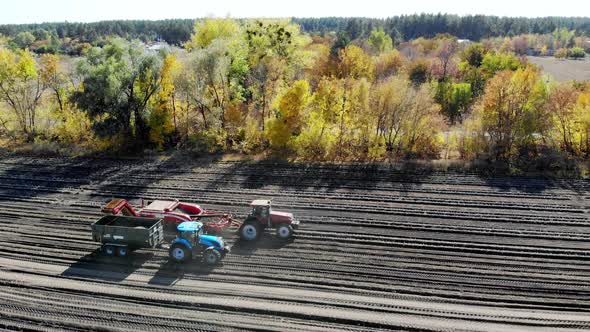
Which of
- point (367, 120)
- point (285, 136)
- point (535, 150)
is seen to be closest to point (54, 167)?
point (285, 136)

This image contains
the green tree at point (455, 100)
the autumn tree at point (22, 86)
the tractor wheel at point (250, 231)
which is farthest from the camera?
the green tree at point (455, 100)

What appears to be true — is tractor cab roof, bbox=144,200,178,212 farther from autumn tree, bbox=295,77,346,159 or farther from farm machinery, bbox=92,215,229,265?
autumn tree, bbox=295,77,346,159

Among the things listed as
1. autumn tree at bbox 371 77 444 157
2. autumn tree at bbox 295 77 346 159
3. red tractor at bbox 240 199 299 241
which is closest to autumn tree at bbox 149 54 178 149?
autumn tree at bbox 295 77 346 159

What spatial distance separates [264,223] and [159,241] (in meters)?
4.02

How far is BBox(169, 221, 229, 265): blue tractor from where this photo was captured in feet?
51.8

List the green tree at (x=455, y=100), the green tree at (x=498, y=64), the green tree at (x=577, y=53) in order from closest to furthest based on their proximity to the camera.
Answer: the green tree at (x=455, y=100), the green tree at (x=498, y=64), the green tree at (x=577, y=53)

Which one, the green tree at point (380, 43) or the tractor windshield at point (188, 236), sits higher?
the green tree at point (380, 43)

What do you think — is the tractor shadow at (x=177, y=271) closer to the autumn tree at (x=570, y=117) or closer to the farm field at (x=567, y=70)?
the autumn tree at (x=570, y=117)

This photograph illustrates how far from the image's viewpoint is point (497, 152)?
27547mm

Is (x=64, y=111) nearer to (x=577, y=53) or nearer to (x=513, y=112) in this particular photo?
(x=513, y=112)

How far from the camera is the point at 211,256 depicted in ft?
52.0

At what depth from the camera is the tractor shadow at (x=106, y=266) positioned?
50.8ft

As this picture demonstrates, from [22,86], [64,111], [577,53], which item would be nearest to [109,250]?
[64,111]

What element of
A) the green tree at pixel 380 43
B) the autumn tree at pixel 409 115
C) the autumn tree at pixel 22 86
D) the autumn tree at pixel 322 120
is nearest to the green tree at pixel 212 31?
the autumn tree at pixel 22 86
